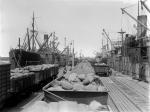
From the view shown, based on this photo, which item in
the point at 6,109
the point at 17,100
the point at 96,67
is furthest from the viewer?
the point at 96,67

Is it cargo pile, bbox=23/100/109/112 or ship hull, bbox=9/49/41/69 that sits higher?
ship hull, bbox=9/49/41/69

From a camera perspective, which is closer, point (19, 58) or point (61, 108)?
point (61, 108)

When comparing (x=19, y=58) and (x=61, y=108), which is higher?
(x=19, y=58)

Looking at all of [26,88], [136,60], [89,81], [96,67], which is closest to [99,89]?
[89,81]

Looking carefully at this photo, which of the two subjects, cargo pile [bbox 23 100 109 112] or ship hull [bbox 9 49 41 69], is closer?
cargo pile [bbox 23 100 109 112]

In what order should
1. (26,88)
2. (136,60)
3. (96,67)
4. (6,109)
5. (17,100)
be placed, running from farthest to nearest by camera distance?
(96,67)
(136,60)
(26,88)
(17,100)
(6,109)

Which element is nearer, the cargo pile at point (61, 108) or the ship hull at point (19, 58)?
the cargo pile at point (61, 108)

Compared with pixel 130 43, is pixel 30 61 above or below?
below

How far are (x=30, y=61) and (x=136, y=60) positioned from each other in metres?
14.9

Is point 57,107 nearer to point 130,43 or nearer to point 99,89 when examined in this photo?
point 99,89

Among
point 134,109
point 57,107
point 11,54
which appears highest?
point 11,54

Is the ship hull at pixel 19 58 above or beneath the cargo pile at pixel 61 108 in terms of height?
above

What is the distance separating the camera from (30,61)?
109ft

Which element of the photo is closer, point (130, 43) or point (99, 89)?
point (99, 89)
